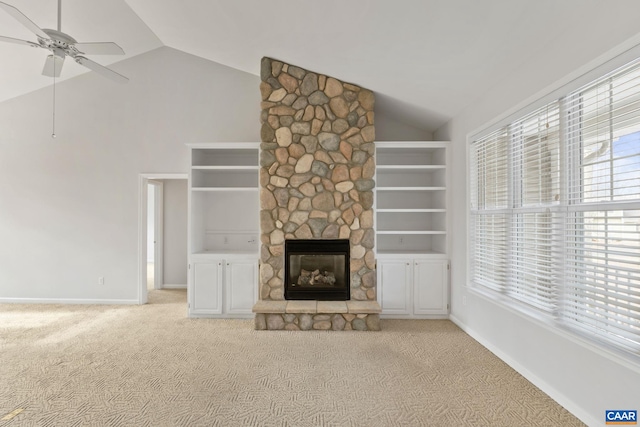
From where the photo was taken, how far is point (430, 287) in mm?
4457

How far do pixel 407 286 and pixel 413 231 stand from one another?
0.75 m

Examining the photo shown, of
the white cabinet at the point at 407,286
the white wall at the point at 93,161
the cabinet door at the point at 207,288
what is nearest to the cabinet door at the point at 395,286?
the white cabinet at the point at 407,286

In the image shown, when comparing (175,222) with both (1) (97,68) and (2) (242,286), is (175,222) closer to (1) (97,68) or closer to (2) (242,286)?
(2) (242,286)

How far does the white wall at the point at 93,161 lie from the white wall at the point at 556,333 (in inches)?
138

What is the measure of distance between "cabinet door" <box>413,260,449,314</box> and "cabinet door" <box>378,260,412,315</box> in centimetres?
11

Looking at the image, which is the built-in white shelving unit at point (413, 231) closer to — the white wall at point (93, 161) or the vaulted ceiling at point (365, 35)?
the vaulted ceiling at point (365, 35)

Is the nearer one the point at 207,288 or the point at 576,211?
the point at 576,211

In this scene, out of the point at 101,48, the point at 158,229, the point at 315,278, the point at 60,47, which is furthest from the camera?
the point at 158,229

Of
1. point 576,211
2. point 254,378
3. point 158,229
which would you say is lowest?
point 254,378

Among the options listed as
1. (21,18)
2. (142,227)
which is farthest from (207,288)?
(21,18)

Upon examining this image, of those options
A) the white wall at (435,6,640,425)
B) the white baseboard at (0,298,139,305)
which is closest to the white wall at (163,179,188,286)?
the white baseboard at (0,298,139,305)

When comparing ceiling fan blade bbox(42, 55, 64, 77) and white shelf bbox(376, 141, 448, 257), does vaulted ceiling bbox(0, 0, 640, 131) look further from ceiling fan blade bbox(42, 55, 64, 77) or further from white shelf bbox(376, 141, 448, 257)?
ceiling fan blade bbox(42, 55, 64, 77)

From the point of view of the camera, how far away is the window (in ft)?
6.30

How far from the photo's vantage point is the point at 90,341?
3645 mm
